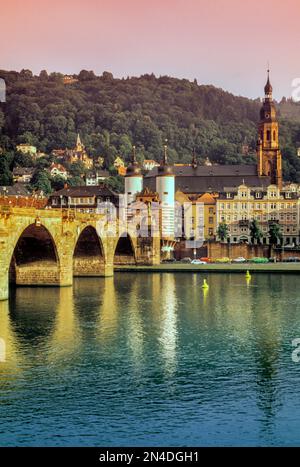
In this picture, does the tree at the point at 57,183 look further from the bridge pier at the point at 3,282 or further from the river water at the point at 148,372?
the bridge pier at the point at 3,282

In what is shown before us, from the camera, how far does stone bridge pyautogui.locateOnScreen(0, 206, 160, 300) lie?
55.5m

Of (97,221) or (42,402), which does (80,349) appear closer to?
(42,402)

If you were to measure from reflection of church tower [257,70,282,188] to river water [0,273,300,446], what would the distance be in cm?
9414

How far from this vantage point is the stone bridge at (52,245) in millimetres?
55531

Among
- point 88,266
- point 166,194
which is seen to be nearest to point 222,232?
point 166,194

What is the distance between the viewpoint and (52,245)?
67.5 meters

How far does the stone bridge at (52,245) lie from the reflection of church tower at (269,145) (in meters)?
59.0

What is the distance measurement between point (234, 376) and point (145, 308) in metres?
22.9

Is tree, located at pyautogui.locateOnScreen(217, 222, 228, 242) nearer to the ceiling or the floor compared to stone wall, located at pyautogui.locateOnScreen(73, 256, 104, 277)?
nearer to the ceiling

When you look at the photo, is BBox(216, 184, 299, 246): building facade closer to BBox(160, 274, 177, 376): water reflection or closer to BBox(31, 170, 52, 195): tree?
BBox(31, 170, 52, 195): tree

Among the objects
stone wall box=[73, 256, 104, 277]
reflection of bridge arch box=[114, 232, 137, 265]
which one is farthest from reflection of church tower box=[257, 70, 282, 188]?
stone wall box=[73, 256, 104, 277]

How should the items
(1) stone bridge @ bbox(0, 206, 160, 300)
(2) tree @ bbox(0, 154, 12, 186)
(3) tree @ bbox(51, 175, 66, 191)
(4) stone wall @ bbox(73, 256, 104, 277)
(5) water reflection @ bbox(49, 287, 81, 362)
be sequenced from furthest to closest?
1. (3) tree @ bbox(51, 175, 66, 191)
2. (2) tree @ bbox(0, 154, 12, 186)
3. (4) stone wall @ bbox(73, 256, 104, 277)
4. (1) stone bridge @ bbox(0, 206, 160, 300)
5. (5) water reflection @ bbox(49, 287, 81, 362)

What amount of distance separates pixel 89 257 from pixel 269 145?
77316 mm
